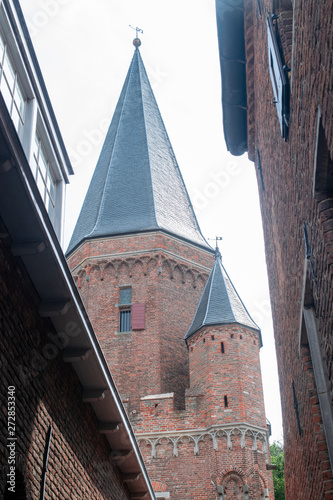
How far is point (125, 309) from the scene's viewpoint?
25.7 m

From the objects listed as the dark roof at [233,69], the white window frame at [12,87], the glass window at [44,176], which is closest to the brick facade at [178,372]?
the dark roof at [233,69]

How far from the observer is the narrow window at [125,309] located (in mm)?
25234

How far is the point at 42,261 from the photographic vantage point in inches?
240

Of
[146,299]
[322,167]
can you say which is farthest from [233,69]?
[146,299]

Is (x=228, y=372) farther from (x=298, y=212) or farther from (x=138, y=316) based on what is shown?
→ (x=298, y=212)

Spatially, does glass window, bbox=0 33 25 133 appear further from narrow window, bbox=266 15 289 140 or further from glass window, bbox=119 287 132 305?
glass window, bbox=119 287 132 305

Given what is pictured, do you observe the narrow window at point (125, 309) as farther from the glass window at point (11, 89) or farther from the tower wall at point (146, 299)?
the glass window at point (11, 89)

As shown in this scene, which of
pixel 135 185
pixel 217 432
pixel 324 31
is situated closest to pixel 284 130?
pixel 324 31

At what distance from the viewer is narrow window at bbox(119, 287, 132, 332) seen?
25234mm

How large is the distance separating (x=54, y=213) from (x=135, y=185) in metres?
21.8

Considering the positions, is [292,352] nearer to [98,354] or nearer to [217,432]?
[98,354]

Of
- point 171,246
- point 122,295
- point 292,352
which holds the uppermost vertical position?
point 171,246

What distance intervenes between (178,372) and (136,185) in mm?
10062

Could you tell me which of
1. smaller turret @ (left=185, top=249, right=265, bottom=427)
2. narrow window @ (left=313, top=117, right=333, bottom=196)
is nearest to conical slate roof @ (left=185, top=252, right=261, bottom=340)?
smaller turret @ (left=185, top=249, right=265, bottom=427)
